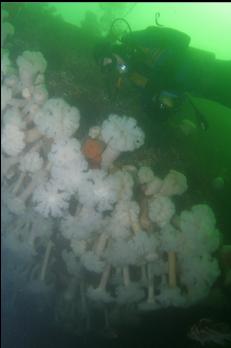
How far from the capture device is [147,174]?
4.39 metres

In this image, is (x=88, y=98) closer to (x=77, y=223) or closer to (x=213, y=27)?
(x=77, y=223)

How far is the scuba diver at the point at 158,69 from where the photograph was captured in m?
4.86

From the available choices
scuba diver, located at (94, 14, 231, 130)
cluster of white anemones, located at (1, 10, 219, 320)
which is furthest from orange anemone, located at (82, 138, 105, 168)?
scuba diver, located at (94, 14, 231, 130)

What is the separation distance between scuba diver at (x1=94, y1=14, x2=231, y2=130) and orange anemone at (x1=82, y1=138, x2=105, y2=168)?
1.31m

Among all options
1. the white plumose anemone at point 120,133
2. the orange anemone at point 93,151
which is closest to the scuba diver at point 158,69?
the white plumose anemone at point 120,133

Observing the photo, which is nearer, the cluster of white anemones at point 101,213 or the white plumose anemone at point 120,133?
the cluster of white anemones at point 101,213

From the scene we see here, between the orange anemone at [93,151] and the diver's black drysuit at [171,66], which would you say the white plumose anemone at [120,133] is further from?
the diver's black drysuit at [171,66]

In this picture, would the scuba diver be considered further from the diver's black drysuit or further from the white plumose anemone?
the white plumose anemone

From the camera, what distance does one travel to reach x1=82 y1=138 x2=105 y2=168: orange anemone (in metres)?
4.23

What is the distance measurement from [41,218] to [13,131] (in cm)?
122

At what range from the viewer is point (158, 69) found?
5.08 meters

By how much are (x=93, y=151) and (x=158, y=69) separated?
195cm

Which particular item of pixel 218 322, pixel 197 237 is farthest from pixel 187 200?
pixel 218 322

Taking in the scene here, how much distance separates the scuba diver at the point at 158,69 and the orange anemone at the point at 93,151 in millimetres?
1311
